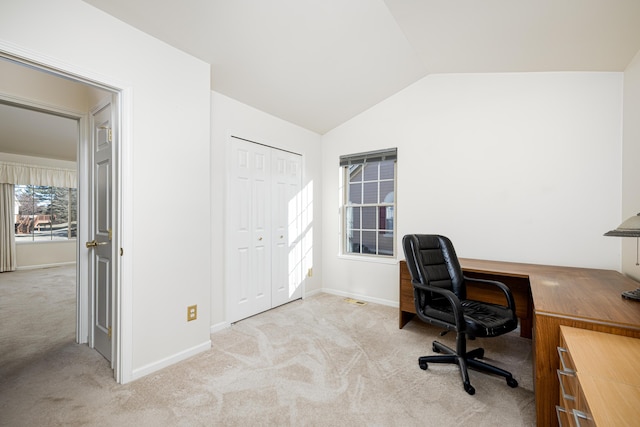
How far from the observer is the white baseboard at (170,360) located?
81.2 inches

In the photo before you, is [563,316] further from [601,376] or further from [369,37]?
Answer: [369,37]

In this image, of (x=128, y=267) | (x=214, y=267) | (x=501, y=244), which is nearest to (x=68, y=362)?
(x=128, y=267)

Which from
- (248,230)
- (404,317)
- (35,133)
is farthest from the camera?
(35,133)

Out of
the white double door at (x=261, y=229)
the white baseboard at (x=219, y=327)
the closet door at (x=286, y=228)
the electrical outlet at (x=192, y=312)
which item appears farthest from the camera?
the closet door at (x=286, y=228)

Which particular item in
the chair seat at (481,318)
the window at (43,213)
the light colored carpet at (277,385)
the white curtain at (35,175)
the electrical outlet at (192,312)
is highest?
→ the white curtain at (35,175)

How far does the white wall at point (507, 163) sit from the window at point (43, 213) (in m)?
7.17

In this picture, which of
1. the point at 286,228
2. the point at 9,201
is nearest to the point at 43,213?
the point at 9,201

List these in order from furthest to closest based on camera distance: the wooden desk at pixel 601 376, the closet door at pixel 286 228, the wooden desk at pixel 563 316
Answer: the closet door at pixel 286 228 < the wooden desk at pixel 563 316 < the wooden desk at pixel 601 376

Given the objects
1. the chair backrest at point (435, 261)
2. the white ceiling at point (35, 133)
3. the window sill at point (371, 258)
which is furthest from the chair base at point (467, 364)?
the white ceiling at point (35, 133)

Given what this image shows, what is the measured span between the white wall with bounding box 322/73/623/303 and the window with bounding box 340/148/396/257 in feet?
0.62

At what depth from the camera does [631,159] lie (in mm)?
2324

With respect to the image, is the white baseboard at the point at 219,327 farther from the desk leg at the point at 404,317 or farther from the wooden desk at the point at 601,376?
the wooden desk at the point at 601,376

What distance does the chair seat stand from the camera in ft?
6.15

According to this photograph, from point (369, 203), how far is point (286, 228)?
4.00 ft
